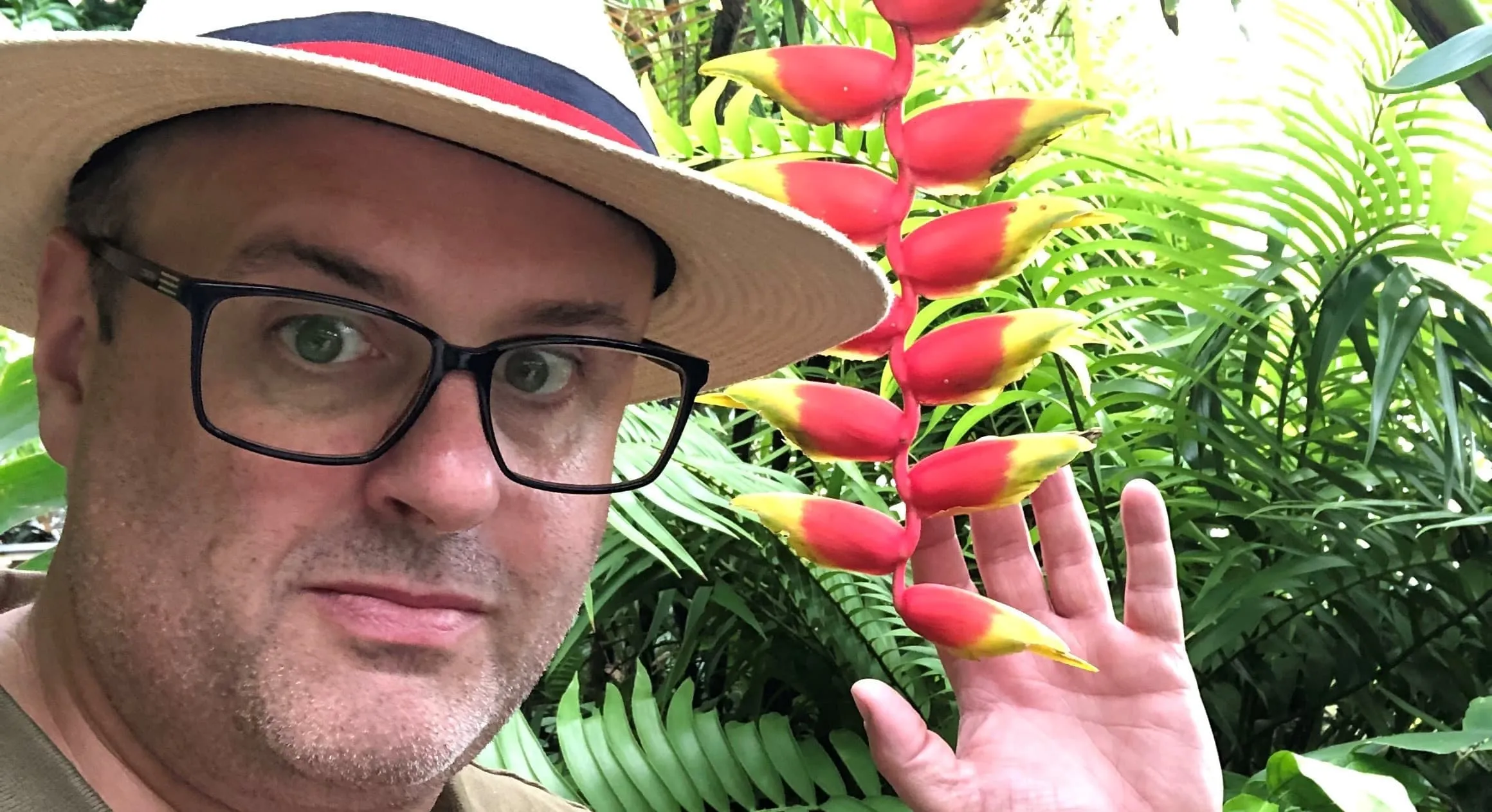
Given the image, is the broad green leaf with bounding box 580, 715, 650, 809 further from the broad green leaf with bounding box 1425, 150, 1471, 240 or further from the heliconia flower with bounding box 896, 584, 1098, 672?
the broad green leaf with bounding box 1425, 150, 1471, 240

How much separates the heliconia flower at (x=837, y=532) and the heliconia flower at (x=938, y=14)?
0.26m

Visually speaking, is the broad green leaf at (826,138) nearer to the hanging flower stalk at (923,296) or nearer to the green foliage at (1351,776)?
the hanging flower stalk at (923,296)

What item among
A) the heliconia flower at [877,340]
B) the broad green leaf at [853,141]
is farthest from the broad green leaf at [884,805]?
the broad green leaf at [853,141]

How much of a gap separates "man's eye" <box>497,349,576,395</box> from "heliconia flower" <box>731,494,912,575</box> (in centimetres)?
13

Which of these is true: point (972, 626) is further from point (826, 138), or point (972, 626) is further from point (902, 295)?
point (826, 138)


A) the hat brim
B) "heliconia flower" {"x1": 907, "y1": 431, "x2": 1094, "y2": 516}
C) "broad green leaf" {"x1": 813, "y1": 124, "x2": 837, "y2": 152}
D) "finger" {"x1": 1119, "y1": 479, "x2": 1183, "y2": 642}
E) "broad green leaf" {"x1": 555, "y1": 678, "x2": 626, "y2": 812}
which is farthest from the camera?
"broad green leaf" {"x1": 813, "y1": 124, "x2": 837, "y2": 152}

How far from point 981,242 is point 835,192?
9cm

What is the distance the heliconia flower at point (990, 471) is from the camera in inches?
20.1

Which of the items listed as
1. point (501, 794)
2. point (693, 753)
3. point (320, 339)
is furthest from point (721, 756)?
point (320, 339)

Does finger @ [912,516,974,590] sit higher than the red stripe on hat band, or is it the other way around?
the red stripe on hat band

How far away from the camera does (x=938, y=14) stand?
1.56ft

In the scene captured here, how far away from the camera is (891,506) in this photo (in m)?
1.21

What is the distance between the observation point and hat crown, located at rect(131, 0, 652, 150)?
470 millimetres

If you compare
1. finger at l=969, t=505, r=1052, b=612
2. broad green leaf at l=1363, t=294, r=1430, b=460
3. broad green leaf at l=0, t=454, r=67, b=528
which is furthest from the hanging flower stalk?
broad green leaf at l=0, t=454, r=67, b=528
